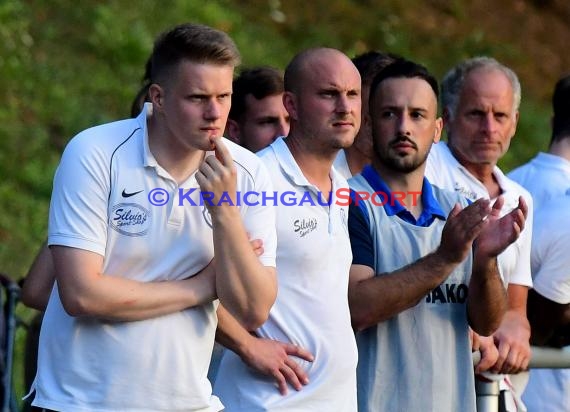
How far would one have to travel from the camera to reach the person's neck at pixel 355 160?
6.01m

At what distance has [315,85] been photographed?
5.12 meters

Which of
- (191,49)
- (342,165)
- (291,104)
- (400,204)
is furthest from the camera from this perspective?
(342,165)

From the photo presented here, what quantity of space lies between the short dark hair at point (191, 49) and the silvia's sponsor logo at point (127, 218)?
0.49 m

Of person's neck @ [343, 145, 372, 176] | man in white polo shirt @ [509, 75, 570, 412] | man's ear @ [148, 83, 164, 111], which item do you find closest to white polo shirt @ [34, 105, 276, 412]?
man's ear @ [148, 83, 164, 111]

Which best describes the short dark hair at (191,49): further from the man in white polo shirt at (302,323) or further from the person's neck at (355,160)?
the person's neck at (355,160)

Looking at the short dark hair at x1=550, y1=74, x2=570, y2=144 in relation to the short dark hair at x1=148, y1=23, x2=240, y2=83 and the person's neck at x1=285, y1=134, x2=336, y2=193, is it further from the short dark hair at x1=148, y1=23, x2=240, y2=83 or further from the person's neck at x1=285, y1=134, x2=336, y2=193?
the short dark hair at x1=148, y1=23, x2=240, y2=83

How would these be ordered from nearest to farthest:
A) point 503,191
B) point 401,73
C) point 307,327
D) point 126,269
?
1. point 126,269
2. point 307,327
3. point 401,73
4. point 503,191

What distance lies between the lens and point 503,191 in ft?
20.0

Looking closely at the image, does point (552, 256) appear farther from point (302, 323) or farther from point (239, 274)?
point (239, 274)

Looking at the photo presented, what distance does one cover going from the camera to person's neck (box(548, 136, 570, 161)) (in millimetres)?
6695

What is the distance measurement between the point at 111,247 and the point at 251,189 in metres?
0.54

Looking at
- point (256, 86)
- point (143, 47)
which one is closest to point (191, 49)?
point (256, 86)

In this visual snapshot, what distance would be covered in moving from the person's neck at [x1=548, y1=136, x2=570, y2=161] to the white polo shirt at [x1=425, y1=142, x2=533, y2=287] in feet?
2.06

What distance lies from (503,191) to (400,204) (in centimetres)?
98
